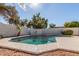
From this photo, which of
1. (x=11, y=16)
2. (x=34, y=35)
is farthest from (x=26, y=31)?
(x=11, y=16)

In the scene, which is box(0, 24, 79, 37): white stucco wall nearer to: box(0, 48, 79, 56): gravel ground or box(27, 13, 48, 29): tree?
box(27, 13, 48, 29): tree

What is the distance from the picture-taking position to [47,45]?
4.96 meters

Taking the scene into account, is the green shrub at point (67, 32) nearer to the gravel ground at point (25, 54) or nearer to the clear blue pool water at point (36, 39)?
the clear blue pool water at point (36, 39)

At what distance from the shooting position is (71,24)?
4.91 metres

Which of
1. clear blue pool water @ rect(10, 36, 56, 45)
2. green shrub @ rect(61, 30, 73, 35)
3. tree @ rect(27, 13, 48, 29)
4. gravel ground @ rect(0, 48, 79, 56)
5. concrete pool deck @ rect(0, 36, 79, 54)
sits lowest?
gravel ground @ rect(0, 48, 79, 56)

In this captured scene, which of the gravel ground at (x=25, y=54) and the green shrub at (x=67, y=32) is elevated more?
the green shrub at (x=67, y=32)

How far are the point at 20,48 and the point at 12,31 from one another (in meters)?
0.42

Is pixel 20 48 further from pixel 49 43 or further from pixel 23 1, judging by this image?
pixel 23 1

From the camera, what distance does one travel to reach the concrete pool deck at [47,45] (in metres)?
4.87

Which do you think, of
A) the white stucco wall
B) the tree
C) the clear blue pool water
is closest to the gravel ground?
the clear blue pool water

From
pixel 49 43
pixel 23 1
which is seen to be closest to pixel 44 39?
pixel 49 43

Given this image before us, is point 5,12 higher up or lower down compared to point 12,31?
higher up

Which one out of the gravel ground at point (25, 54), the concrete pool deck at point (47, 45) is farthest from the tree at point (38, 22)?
the gravel ground at point (25, 54)

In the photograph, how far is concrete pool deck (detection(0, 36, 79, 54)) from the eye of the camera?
4.87 meters
